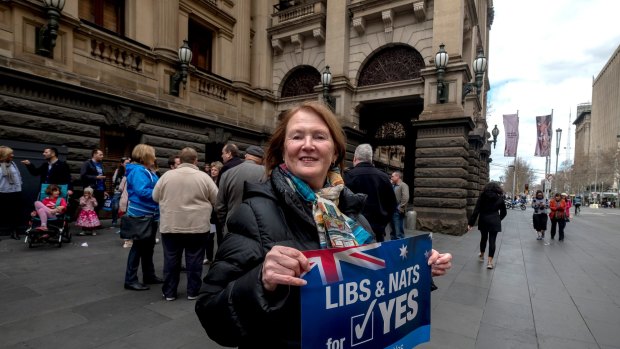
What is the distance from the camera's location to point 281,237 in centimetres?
122

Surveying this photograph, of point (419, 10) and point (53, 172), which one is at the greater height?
point (419, 10)

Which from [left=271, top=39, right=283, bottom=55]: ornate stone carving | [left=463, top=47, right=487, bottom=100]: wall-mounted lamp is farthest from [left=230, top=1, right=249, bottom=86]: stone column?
[left=463, top=47, right=487, bottom=100]: wall-mounted lamp

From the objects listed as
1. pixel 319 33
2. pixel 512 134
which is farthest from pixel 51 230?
→ pixel 512 134

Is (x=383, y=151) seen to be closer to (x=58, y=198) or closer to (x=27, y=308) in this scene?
(x=58, y=198)

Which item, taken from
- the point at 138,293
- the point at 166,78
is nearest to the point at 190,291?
the point at 138,293

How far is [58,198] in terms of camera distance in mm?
6711

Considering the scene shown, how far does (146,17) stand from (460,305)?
40.8ft

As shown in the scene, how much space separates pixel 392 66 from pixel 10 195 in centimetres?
1319

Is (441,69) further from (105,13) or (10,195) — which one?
(10,195)

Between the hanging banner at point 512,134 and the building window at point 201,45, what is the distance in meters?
19.4

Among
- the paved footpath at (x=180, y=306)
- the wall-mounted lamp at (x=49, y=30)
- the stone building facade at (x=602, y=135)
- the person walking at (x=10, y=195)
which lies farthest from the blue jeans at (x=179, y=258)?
the stone building facade at (x=602, y=135)

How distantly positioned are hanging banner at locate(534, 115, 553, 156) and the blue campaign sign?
1036 inches

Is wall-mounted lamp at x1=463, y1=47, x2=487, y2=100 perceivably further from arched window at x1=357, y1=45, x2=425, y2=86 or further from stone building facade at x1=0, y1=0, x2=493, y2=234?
arched window at x1=357, y1=45, x2=425, y2=86

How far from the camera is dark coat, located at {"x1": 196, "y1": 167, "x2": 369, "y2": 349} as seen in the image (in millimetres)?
1079
